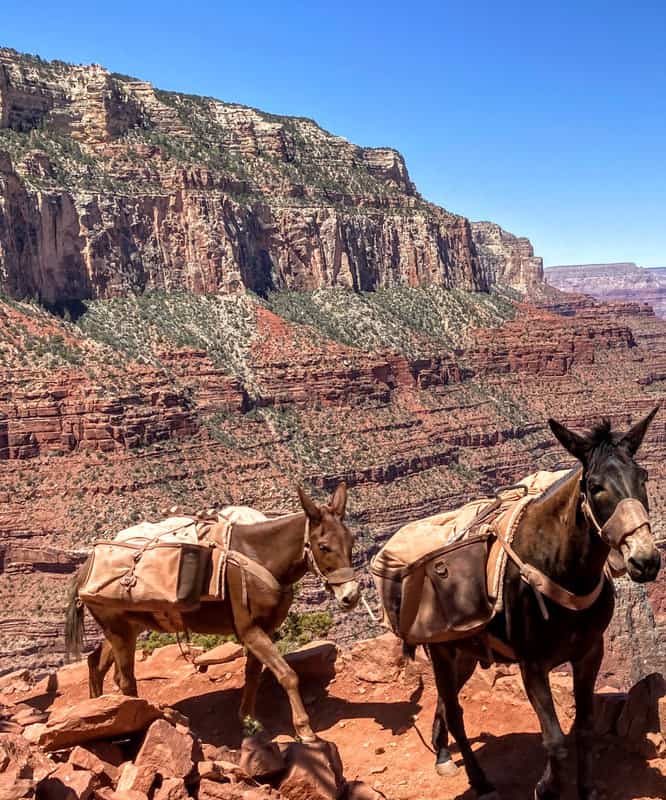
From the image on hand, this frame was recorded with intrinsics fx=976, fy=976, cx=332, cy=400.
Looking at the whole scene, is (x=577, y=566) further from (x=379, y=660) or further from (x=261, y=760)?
(x=379, y=660)

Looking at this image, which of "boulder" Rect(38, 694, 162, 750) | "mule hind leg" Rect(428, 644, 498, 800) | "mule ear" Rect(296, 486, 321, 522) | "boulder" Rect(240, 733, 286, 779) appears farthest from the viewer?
"mule ear" Rect(296, 486, 321, 522)

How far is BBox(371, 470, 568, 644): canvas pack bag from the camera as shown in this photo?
8.62 meters

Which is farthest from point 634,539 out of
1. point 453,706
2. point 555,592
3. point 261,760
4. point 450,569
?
point 261,760

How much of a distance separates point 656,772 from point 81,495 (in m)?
54.2

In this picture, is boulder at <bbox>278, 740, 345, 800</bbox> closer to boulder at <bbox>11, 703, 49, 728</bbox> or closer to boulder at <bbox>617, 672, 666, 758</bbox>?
boulder at <bbox>617, 672, 666, 758</bbox>

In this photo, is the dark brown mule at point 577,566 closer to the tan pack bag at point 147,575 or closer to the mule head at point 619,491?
the mule head at point 619,491

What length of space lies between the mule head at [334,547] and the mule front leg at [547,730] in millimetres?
2689

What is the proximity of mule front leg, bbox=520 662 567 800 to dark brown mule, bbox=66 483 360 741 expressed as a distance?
272 cm

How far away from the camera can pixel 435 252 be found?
118500 mm

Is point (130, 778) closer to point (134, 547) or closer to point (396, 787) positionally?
point (396, 787)

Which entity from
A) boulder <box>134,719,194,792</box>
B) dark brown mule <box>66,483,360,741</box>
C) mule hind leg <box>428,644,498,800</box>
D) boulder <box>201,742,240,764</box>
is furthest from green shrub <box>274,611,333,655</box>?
boulder <box>134,719,194,792</box>

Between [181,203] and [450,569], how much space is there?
89.4 meters

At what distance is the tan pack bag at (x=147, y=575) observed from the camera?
36.7 ft

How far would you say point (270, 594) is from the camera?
11.1m
